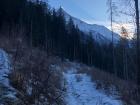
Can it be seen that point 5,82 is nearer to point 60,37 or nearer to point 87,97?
point 87,97

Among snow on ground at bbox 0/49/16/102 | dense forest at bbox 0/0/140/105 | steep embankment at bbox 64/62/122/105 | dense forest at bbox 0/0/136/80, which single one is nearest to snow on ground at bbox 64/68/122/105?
steep embankment at bbox 64/62/122/105

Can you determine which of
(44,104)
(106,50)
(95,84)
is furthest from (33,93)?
(106,50)

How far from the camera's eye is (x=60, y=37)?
7912 cm

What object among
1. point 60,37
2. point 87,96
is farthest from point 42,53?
point 60,37

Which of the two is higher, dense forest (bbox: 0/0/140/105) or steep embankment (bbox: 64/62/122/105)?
dense forest (bbox: 0/0/140/105)

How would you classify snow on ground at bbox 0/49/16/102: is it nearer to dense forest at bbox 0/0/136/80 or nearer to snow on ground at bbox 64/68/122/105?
snow on ground at bbox 64/68/122/105

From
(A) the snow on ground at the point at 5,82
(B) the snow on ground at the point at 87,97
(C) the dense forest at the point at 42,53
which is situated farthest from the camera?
(B) the snow on ground at the point at 87,97

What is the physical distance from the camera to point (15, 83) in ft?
35.4

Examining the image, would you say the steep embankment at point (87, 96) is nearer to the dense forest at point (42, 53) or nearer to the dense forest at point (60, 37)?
the dense forest at point (42, 53)

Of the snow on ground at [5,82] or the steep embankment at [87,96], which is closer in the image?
the snow on ground at [5,82]

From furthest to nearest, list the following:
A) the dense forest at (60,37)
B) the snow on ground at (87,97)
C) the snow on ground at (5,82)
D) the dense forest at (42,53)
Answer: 1. the dense forest at (60,37)
2. the snow on ground at (87,97)
3. the dense forest at (42,53)
4. the snow on ground at (5,82)

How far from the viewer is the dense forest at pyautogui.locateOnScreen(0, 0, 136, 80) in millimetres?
42219

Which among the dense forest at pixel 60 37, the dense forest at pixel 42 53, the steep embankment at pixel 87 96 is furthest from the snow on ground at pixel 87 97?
the dense forest at pixel 60 37

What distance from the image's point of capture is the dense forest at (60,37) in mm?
42219
